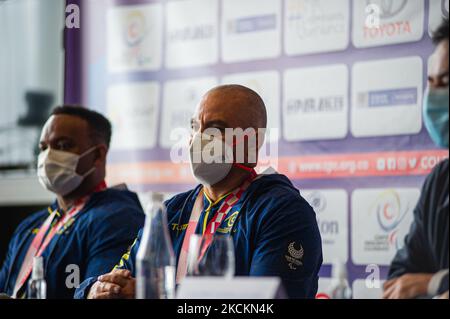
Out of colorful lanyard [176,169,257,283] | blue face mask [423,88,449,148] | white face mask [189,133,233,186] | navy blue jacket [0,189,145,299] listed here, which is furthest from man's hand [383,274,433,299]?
navy blue jacket [0,189,145,299]

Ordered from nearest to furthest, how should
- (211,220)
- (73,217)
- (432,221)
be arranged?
1. (432,221)
2. (211,220)
3. (73,217)

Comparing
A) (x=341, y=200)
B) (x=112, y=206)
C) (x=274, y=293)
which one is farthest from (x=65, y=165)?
(x=274, y=293)

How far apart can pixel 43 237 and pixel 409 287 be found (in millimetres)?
1631

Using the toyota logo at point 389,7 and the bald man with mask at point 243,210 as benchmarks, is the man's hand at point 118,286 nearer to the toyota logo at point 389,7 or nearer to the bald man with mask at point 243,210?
the bald man with mask at point 243,210

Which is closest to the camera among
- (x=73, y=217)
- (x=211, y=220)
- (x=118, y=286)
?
(x=118, y=286)

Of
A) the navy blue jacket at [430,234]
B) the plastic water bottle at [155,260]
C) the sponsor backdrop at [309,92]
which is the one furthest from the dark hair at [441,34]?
the plastic water bottle at [155,260]

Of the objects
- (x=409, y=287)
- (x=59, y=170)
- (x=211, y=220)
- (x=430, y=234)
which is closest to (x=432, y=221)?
(x=430, y=234)

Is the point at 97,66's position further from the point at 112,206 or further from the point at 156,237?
the point at 156,237

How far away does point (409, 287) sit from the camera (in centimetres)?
212

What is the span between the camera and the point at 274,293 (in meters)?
1.47

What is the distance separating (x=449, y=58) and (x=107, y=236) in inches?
55.1

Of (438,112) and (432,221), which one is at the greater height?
(438,112)

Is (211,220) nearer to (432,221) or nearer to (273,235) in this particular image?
(273,235)

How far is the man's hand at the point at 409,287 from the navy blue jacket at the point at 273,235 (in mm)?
253
